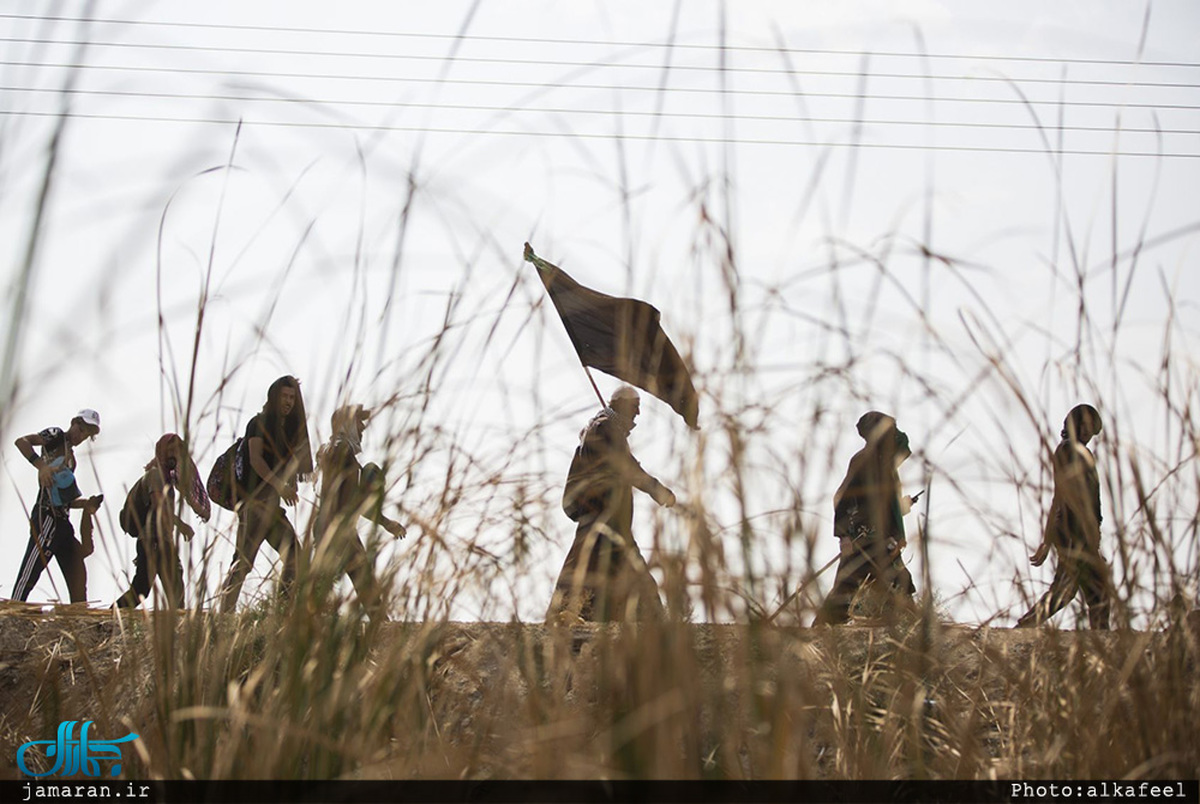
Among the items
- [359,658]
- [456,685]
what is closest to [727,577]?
[359,658]

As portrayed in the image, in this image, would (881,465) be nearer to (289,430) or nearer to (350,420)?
(350,420)

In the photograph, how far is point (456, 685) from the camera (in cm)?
285

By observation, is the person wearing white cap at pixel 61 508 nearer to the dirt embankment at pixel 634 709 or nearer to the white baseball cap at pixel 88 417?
the white baseball cap at pixel 88 417

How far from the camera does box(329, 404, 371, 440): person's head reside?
194cm

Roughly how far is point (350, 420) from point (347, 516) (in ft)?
0.89

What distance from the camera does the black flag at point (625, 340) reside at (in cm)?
177

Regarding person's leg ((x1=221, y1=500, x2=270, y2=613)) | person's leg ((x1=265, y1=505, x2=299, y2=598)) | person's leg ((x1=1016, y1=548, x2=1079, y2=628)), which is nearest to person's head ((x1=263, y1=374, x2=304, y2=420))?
person's leg ((x1=265, y1=505, x2=299, y2=598))

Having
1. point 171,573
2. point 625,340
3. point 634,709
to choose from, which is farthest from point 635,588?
point 171,573

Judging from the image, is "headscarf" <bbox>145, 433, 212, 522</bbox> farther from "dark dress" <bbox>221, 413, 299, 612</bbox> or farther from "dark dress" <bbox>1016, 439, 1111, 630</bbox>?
"dark dress" <bbox>1016, 439, 1111, 630</bbox>

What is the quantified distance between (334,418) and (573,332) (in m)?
1.28

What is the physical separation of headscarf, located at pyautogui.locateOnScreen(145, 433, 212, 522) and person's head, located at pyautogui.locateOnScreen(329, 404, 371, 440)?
10.3 inches

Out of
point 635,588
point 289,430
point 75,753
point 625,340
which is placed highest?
point 289,430

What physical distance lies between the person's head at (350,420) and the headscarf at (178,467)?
26 centimetres

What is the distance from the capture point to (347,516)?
173 cm
